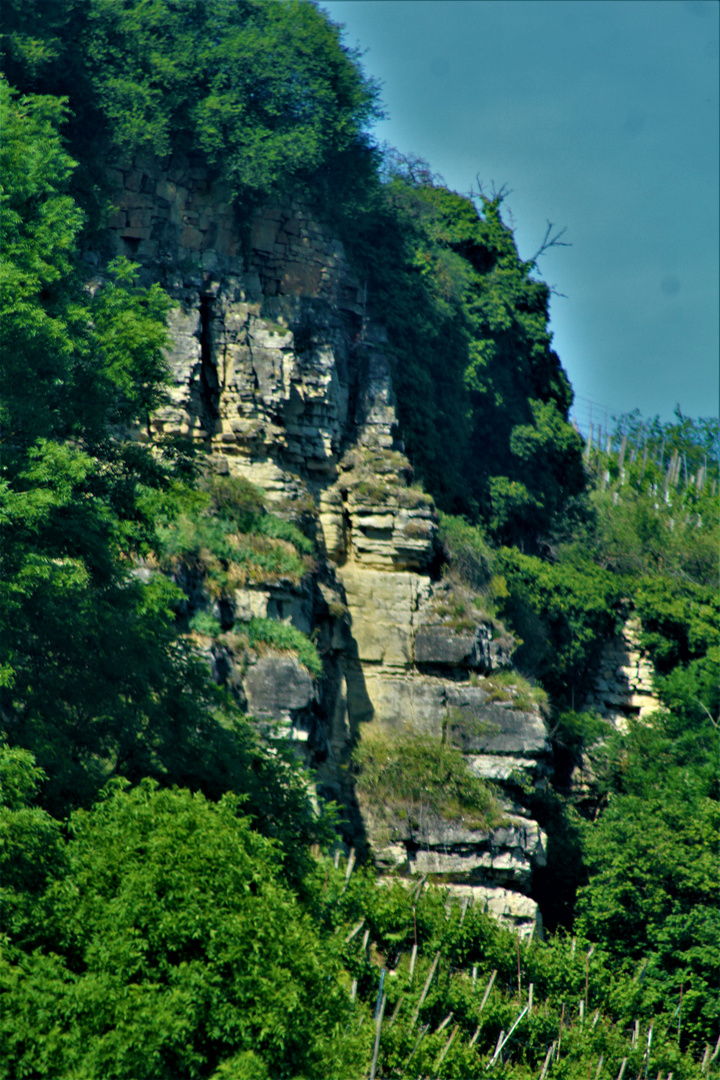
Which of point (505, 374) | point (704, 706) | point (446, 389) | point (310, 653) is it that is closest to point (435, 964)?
point (310, 653)

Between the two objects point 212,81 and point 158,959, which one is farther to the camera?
point 212,81

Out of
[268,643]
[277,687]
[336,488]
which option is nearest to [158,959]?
[277,687]

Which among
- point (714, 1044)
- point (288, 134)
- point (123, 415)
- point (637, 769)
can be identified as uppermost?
point (288, 134)

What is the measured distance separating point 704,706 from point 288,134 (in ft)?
51.4

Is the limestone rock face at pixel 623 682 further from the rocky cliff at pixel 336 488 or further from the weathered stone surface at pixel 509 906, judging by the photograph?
the weathered stone surface at pixel 509 906

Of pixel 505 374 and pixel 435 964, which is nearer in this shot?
pixel 435 964

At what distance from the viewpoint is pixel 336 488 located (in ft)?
88.7

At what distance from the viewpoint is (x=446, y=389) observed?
3095 cm

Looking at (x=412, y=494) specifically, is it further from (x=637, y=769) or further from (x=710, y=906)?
(x=710, y=906)

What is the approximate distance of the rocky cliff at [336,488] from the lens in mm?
24031

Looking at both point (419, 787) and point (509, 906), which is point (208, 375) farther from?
point (509, 906)

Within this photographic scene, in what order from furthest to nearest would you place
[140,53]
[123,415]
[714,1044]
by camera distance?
1. [140,53]
2. [714,1044]
3. [123,415]

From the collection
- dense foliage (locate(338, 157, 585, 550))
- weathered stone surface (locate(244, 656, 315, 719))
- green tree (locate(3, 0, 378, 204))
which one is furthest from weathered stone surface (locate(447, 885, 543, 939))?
→ green tree (locate(3, 0, 378, 204))

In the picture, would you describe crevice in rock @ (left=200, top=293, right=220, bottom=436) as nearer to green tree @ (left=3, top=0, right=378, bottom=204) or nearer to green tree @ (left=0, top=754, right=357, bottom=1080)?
green tree @ (left=3, top=0, right=378, bottom=204)
